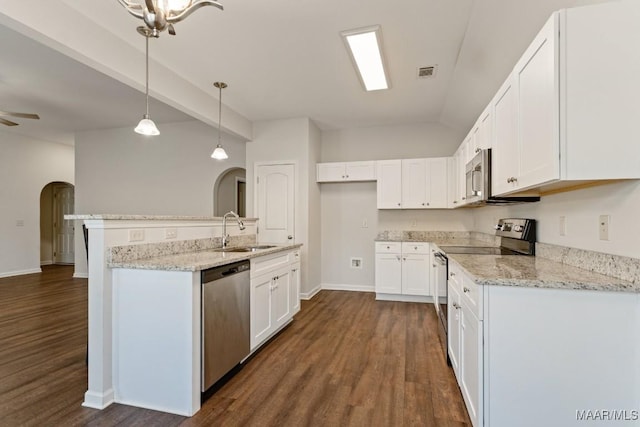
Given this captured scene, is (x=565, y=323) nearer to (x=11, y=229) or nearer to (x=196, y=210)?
(x=196, y=210)

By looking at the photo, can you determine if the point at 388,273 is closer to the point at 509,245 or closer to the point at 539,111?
the point at 509,245

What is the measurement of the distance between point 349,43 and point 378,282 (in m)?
3.15

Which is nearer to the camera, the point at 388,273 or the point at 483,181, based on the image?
the point at 483,181

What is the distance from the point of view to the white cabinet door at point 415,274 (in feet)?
14.4

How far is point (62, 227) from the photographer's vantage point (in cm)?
800

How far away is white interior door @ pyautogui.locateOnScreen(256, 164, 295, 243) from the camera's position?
4.81 m

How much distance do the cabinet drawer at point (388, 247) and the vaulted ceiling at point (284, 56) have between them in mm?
1892

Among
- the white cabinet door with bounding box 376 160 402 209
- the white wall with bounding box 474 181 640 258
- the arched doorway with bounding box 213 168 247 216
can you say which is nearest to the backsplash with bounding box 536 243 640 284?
the white wall with bounding box 474 181 640 258

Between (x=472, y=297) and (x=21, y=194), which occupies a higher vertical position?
(x=21, y=194)

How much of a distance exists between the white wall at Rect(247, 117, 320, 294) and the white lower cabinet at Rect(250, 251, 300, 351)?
41.4 inches

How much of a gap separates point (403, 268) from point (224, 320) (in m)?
2.89

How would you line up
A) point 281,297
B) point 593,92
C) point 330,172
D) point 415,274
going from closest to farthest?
point 593,92 → point 281,297 → point 415,274 → point 330,172

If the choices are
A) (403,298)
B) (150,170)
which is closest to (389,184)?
(403,298)

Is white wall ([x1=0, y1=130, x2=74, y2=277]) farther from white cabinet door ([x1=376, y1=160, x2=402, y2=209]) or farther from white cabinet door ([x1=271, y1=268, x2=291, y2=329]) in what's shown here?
white cabinet door ([x1=376, y1=160, x2=402, y2=209])
